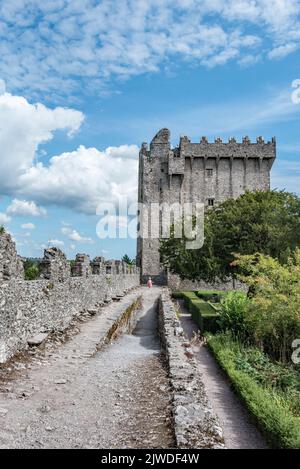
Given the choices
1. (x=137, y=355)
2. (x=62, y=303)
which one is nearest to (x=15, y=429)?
(x=137, y=355)

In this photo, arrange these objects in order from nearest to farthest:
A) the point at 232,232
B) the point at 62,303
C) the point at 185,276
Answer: the point at 62,303, the point at 232,232, the point at 185,276

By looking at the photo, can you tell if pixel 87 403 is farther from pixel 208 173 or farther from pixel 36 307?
pixel 208 173

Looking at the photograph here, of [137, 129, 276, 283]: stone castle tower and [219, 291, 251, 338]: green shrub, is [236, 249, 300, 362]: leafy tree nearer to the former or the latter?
[219, 291, 251, 338]: green shrub

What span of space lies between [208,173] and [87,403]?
138ft

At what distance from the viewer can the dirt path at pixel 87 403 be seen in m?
4.77

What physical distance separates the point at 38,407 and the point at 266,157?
44161 mm

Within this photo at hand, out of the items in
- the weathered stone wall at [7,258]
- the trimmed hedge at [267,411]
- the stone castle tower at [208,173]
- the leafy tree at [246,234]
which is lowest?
the trimmed hedge at [267,411]

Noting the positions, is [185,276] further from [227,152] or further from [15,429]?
[227,152]

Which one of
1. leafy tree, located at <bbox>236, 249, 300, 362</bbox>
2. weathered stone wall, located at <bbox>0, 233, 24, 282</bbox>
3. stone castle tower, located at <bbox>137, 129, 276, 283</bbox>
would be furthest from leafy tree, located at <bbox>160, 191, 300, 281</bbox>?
stone castle tower, located at <bbox>137, 129, 276, 283</bbox>

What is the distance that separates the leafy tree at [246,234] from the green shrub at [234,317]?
629 cm

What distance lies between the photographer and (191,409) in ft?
17.5

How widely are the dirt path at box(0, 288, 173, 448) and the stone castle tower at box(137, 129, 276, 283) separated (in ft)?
122

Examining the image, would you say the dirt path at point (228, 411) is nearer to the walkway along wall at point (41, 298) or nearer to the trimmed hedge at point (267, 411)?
the trimmed hedge at point (267, 411)

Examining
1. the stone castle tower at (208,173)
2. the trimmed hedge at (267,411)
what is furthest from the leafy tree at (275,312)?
the stone castle tower at (208,173)
